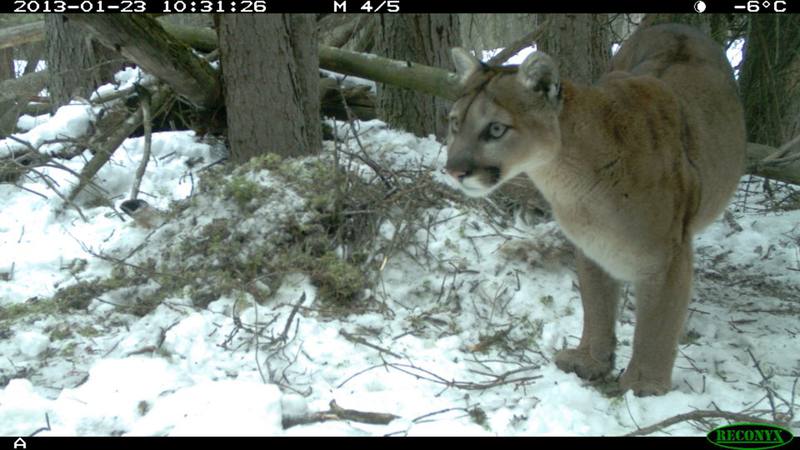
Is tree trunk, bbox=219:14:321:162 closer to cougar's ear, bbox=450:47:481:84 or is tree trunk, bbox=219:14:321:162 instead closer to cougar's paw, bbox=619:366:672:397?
cougar's ear, bbox=450:47:481:84

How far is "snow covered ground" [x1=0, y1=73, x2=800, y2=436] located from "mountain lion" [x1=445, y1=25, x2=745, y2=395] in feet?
1.10

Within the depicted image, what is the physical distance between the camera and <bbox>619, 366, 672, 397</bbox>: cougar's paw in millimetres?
4227

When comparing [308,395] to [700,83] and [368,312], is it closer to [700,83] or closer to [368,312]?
[368,312]

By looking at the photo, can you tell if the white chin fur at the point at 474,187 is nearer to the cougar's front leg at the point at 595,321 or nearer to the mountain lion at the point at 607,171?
the mountain lion at the point at 607,171

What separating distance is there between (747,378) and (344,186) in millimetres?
2935

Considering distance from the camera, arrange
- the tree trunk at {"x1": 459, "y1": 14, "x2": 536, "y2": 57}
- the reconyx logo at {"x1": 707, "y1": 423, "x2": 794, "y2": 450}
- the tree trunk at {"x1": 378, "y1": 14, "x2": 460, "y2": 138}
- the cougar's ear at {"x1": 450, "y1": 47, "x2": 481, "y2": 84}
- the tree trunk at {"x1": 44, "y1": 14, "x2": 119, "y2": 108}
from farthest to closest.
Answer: the tree trunk at {"x1": 459, "y1": 14, "x2": 536, "y2": 57} < the tree trunk at {"x1": 44, "y1": 14, "x2": 119, "y2": 108} < the tree trunk at {"x1": 378, "y1": 14, "x2": 460, "y2": 138} < the cougar's ear at {"x1": 450, "y1": 47, "x2": 481, "y2": 84} < the reconyx logo at {"x1": 707, "y1": 423, "x2": 794, "y2": 450}

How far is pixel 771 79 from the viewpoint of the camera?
7027 mm

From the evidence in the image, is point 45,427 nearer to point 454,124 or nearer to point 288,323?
point 288,323

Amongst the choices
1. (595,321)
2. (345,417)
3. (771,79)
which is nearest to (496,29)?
(771,79)


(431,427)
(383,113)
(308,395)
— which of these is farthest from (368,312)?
(383,113)

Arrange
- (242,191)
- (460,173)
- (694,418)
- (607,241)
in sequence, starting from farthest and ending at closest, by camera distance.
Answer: (242,191), (607,241), (460,173), (694,418)

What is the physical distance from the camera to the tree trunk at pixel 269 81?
616 cm

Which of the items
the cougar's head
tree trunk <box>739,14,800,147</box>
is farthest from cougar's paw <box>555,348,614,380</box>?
tree trunk <box>739,14,800,147</box>

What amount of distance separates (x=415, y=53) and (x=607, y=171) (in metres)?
3.86
